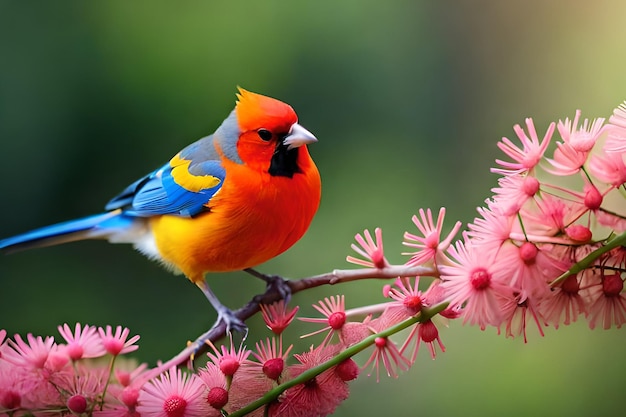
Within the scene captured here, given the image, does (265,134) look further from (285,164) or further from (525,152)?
(525,152)

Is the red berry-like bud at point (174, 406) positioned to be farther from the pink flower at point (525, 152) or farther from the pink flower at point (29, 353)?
the pink flower at point (525, 152)

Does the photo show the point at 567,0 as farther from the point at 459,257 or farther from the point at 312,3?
the point at 459,257

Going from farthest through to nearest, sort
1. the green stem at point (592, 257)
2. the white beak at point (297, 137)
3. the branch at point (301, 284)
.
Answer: the white beak at point (297, 137), the branch at point (301, 284), the green stem at point (592, 257)

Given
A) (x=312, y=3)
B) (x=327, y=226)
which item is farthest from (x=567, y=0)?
(x=327, y=226)

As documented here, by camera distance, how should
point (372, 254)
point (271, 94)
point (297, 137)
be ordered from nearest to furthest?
point (372, 254) < point (297, 137) < point (271, 94)

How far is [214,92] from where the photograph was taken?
4.08 feet

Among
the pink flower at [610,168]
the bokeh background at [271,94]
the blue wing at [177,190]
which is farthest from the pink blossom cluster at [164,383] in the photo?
the bokeh background at [271,94]

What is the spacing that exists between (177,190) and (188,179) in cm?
2

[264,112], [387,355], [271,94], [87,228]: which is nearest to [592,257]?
[387,355]

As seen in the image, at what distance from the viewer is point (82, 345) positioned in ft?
1.66

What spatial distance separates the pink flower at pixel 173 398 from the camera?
47 cm

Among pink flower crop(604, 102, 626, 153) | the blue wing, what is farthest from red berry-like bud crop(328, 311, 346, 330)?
the blue wing

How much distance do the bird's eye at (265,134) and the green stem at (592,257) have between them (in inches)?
13.7

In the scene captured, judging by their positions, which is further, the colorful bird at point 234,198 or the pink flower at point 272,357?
the colorful bird at point 234,198
